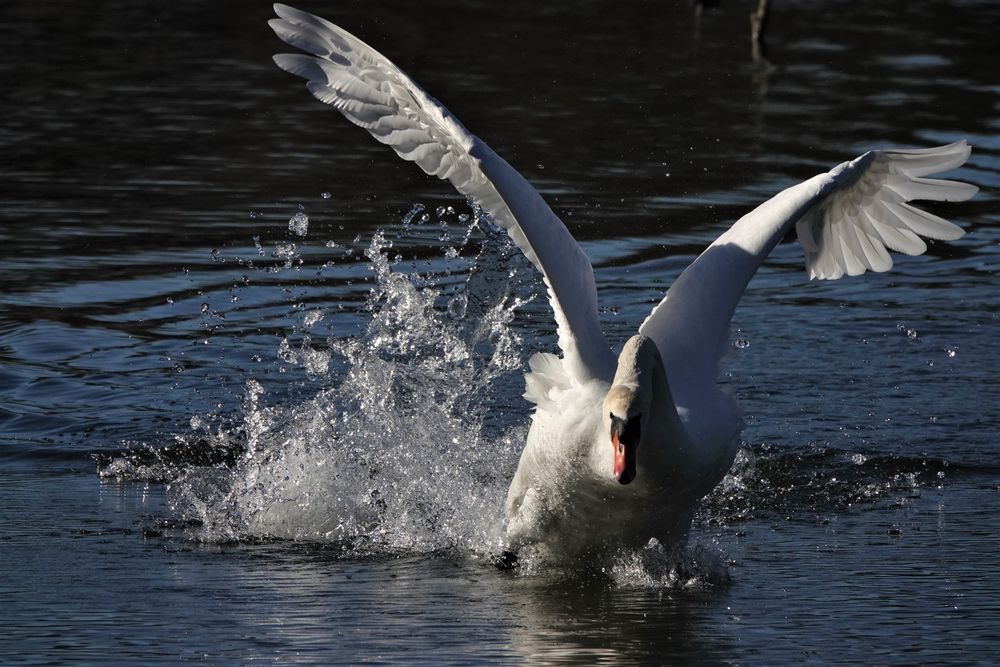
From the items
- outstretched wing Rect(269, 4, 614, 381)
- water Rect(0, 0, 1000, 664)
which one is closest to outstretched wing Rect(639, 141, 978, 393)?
outstretched wing Rect(269, 4, 614, 381)

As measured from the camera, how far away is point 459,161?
7.75 m

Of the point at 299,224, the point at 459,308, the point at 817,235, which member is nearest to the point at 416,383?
the point at 459,308

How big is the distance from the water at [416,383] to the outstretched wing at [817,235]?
887 mm

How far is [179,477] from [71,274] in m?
3.98

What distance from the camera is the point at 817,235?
8609mm

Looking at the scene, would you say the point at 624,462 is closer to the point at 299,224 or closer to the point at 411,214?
the point at 411,214

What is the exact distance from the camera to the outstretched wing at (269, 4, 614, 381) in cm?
713

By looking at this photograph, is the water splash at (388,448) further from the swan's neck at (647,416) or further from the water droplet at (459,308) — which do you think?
the swan's neck at (647,416)

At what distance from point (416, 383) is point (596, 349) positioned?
7.10ft

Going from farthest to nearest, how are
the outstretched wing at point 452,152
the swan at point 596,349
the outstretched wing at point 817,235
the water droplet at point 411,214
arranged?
1. the water droplet at point 411,214
2. the outstretched wing at point 817,235
3. the outstretched wing at point 452,152
4. the swan at point 596,349

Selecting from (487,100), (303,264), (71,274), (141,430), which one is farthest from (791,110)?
(141,430)

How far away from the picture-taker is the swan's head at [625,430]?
642 centimetres

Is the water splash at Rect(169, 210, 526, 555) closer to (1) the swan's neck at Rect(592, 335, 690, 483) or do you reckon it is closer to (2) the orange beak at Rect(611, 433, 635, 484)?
(1) the swan's neck at Rect(592, 335, 690, 483)

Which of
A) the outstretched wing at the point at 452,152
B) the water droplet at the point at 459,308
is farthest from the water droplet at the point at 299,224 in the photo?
the outstretched wing at the point at 452,152
